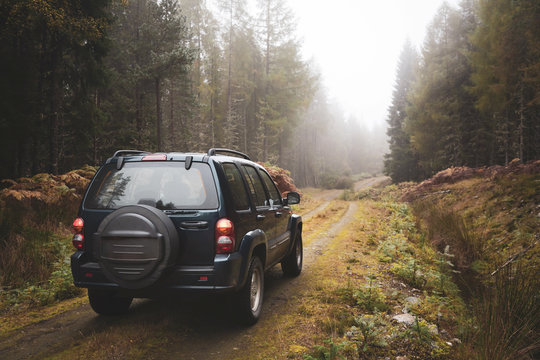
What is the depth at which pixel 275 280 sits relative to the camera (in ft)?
19.8

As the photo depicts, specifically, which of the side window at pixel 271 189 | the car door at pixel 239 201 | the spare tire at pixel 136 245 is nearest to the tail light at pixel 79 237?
the spare tire at pixel 136 245

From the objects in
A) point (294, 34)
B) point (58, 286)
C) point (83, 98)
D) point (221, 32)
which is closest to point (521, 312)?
point (58, 286)

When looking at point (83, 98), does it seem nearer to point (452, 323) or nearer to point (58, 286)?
point (58, 286)

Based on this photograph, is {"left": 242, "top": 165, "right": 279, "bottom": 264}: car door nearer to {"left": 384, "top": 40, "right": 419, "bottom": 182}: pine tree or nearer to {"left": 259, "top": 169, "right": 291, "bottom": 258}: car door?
{"left": 259, "top": 169, "right": 291, "bottom": 258}: car door

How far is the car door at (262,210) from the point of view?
14.4ft

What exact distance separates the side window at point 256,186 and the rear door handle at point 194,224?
3.91ft

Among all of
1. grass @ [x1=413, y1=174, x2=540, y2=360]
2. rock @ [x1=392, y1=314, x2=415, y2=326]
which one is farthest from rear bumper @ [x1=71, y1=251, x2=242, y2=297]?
grass @ [x1=413, y1=174, x2=540, y2=360]

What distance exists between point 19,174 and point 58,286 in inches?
385

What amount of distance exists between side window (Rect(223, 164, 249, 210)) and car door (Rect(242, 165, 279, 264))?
0.24 metres

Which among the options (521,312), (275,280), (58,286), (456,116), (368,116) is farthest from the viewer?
(368,116)

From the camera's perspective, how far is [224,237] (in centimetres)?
336

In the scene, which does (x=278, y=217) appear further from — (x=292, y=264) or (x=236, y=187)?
(x=236, y=187)

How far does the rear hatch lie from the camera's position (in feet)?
11.0

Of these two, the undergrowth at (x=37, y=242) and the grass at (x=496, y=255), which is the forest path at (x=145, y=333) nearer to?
the undergrowth at (x=37, y=242)
